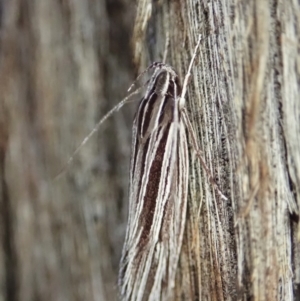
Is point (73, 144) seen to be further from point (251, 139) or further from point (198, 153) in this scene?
point (251, 139)

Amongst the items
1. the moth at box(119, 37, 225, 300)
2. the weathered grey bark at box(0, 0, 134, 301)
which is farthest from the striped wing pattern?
the weathered grey bark at box(0, 0, 134, 301)

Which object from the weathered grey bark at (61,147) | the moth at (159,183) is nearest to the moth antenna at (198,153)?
the moth at (159,183)

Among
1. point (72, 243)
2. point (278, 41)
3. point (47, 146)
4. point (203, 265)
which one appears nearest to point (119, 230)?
Answer: point (72, 243)

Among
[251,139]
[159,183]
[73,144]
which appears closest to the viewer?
[251,139]

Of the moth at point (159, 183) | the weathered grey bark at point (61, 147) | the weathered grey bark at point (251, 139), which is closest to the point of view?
A: the weathered grey bark at point (251, 139)

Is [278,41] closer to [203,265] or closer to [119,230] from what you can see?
[203,265]

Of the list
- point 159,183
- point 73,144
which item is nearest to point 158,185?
point 159,183

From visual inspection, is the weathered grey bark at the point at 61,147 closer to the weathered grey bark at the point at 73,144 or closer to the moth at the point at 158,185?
the weathered grey bark at the point at 73,144

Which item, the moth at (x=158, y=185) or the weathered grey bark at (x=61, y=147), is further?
the weathered grey bark at (x=61, y=147)
